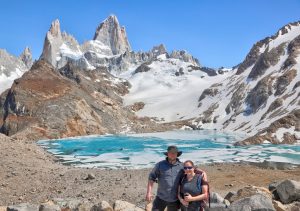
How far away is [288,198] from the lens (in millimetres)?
23625

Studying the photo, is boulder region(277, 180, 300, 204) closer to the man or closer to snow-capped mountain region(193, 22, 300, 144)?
the man

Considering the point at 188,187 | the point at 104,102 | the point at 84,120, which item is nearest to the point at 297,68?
the point at 104,102

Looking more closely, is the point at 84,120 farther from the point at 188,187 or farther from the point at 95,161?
the point at 188,187

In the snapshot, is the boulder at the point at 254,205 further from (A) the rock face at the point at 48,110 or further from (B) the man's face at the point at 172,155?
(A) the rock face at the point at 48,110

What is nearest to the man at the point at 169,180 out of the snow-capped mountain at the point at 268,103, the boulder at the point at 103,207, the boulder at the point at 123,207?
the boulder at the point at 103,207

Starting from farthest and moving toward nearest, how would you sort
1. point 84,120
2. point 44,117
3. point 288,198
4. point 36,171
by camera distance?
point 84,120 < point 44,117 < point 36,171 < point 288,198

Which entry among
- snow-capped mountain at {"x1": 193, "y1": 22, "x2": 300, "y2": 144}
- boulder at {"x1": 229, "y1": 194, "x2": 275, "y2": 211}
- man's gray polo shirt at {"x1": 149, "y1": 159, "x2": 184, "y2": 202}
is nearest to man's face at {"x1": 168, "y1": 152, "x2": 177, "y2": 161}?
man's gray polo shirt at {"x1": 149, "y1": 159, "x2": 184, "y2": 202}

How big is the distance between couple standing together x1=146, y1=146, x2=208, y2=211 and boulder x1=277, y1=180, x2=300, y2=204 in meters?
10.5

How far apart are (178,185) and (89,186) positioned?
19679 millimetres

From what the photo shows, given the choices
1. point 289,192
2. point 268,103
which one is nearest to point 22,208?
point 289,192

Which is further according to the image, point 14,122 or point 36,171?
point 14,122

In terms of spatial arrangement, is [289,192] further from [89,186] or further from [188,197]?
[89,186]

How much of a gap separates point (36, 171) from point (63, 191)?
7009 millimetres

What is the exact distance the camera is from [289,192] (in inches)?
933
